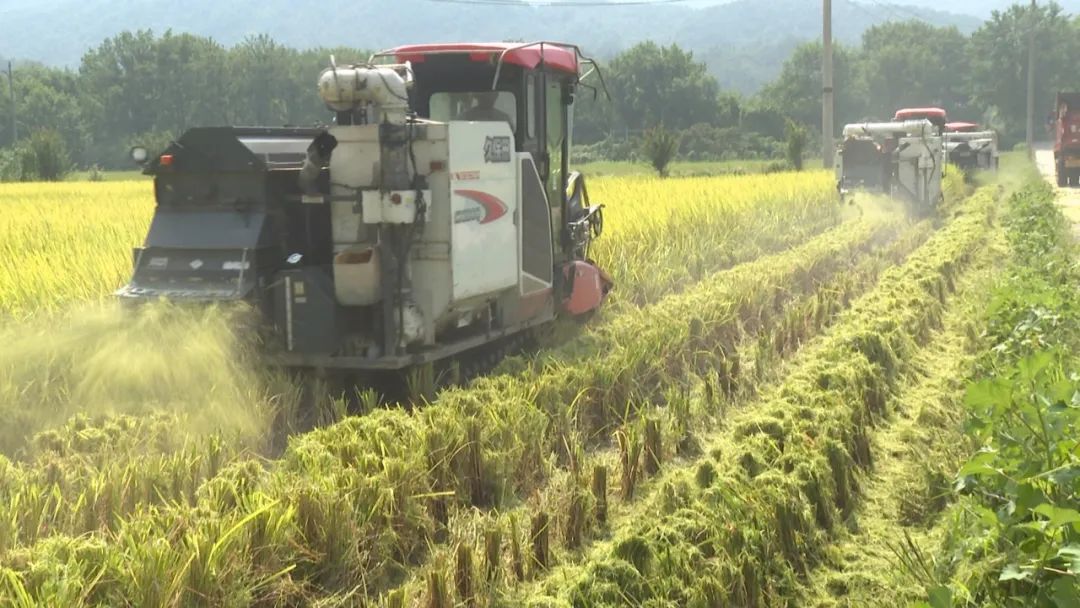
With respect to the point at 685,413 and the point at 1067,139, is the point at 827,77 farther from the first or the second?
the point at 685,413

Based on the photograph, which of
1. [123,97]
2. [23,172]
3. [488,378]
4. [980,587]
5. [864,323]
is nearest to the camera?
[980,587]

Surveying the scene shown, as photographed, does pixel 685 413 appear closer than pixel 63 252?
Yes

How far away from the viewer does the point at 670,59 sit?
97.0 m

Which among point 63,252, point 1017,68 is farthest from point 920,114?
point 1017,68

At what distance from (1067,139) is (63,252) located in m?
28.6

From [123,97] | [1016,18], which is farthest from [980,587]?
[1016,18]

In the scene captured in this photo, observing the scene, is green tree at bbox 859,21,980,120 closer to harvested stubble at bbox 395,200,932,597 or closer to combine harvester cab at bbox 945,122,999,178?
combine harvester cab at bbox 945,122,999,178

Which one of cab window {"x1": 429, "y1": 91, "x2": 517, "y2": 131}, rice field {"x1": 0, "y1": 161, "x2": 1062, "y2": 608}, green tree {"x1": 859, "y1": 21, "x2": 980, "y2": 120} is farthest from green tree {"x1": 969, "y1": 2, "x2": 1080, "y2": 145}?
rice field {"x1": 0, "y1": 161, "x2": 1062, "y2": 608}

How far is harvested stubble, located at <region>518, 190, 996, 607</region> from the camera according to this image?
12.7 feet

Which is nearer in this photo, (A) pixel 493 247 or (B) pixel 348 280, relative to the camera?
(B) pixel 348 280

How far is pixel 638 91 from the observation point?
8912 cm

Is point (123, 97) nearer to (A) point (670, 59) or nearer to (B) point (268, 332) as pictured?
(A) point (670, 59)

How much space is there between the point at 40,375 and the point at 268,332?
1228 mm

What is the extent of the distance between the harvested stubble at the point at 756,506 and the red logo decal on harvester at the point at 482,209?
1964 millimetres
